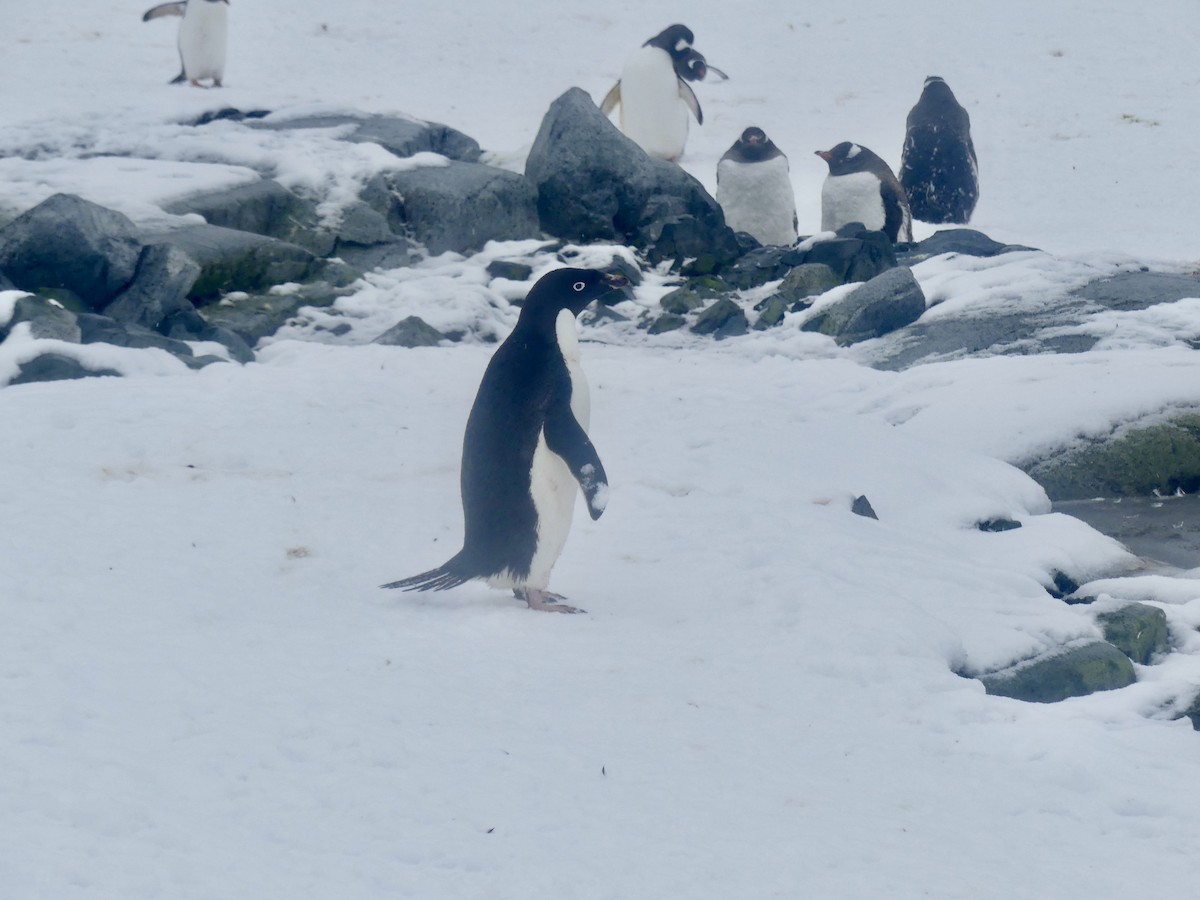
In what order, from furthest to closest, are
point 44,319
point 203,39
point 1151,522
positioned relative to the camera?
point 203,39 < point 44,319 < point 1151,522

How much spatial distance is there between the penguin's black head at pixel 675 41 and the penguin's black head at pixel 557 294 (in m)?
11.3

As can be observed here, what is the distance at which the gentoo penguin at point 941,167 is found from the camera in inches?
545

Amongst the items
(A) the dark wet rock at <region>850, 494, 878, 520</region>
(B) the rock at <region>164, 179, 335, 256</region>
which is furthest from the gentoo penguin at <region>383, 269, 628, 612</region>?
(B) the rock at <region>164, 179, 335, 256</region>

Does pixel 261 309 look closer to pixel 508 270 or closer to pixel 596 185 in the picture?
pixel 508 270

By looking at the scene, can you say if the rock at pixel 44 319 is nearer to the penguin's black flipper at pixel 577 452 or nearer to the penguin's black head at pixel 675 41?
the penguin's black flipper at pixel 577 452

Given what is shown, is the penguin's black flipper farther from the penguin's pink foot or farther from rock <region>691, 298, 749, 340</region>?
rock <region>691, 298, 749, 340</region>

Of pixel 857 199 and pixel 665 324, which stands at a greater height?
pixel 857 199

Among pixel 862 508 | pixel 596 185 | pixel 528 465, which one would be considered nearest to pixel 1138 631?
pixel 862 508

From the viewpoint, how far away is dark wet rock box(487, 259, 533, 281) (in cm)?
965

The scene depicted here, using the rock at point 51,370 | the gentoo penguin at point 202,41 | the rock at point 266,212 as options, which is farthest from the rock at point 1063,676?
the gentoo penguin at point 202,41

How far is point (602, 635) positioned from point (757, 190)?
844 centimetres

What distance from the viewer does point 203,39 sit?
14438 mm

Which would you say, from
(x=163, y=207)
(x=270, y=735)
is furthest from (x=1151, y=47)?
(x=270, y=735)

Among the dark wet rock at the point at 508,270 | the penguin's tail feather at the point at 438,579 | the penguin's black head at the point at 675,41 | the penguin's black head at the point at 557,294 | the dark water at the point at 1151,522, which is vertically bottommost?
the dark wet rock at the point at 508,270
